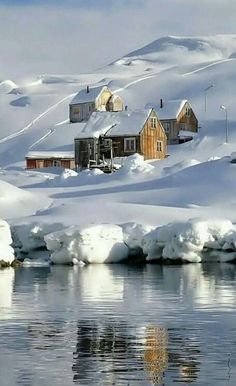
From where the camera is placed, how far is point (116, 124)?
317 feet

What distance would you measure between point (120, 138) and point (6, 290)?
6376 cm

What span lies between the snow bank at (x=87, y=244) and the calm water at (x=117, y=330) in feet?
19.9

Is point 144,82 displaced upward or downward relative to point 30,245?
upward

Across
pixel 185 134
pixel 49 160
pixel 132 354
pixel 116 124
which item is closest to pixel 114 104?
pixel 185 134

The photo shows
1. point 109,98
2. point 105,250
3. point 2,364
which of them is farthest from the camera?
point 109,98

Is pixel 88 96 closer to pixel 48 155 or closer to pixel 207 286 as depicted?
pixel 48 155

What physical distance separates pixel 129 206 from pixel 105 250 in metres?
7.98

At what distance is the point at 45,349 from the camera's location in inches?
793

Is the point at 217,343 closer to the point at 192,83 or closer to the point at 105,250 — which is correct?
the point at 105,250

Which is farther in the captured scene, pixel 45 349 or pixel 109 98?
pixel 109 98

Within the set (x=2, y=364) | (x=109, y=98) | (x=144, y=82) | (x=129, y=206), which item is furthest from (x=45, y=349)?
(x=144, y=82)

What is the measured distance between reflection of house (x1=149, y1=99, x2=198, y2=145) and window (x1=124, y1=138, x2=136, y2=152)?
12545 mm

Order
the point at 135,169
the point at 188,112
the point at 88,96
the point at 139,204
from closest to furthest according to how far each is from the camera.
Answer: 1. the point at 139,204
2. the point at 135,169
3. the point at 188,112
4. the point at 88,96

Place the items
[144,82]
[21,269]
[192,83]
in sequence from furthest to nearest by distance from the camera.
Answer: [144,82]
[192,83]
[21,269]
